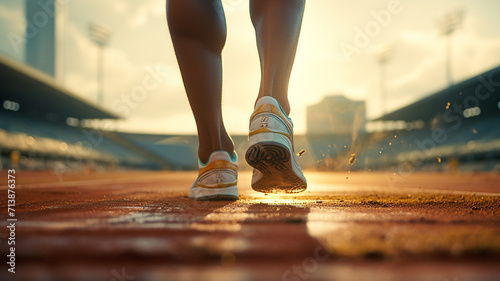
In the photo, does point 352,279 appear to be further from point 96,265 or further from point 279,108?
point 279,108

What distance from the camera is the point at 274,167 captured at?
3.32 feet

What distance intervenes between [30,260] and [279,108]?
0.76 metres

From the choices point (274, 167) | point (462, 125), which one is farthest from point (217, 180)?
point (462, 125)

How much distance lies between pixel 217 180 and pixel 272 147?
0.30m

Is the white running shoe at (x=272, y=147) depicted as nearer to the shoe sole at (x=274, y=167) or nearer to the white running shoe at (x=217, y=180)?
the shoe sole at (x=274, y=167)

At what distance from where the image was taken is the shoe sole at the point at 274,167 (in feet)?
3.14

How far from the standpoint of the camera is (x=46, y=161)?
55.0 feet

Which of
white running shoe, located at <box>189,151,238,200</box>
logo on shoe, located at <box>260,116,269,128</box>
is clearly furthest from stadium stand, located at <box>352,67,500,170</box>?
logo on shoe, located at <box>260,116,269,128</box>

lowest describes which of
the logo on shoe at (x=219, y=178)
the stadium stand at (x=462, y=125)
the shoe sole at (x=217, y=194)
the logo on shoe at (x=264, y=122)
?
the shoe sole at (x=217, y=194)

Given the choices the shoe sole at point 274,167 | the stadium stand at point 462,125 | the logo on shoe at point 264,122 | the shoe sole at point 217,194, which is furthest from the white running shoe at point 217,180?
the stadium stand at point 462,125

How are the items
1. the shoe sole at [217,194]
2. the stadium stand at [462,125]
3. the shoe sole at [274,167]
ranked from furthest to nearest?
the stadium stand at [462,125], the shoe sole at [217,194], the shoe sole at [274,167]

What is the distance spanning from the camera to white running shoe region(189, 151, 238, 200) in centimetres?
118

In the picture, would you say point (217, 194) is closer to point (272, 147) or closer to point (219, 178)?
point (219, 178)

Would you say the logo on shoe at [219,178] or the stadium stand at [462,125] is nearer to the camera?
the logo on shoe at [219,178]
